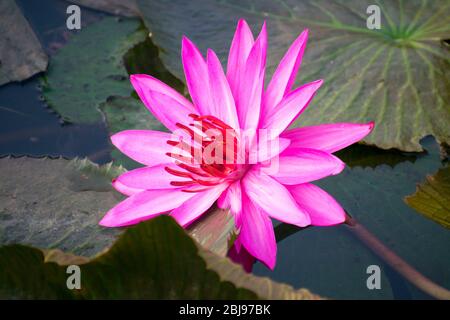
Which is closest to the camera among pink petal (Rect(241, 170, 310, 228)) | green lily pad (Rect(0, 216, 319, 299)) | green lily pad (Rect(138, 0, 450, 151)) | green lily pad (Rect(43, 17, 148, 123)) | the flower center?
green lily pad (Rect(0, 216, 319, 299))

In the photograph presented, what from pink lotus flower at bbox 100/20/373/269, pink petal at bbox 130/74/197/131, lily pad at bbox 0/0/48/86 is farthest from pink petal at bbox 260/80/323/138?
lily pad at bbox 0/0/48/86

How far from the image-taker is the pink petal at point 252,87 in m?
1.46

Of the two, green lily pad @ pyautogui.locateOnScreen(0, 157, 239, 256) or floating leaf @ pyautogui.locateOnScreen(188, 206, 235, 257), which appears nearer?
floating leaf @ pyautogui.locateOnScreen(188, 206, 235, 257)

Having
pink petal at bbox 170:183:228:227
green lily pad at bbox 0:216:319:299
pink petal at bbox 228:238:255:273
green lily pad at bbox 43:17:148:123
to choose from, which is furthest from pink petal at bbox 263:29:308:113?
green lily pad at bbox 43:17:148:123

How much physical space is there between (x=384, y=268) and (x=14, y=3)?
6.05ft

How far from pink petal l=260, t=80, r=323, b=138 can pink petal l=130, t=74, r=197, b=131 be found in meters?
0.23

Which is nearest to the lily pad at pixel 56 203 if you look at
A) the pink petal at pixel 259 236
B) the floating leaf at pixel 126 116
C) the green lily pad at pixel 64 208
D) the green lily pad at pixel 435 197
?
the green lily pad at pixel 64 208

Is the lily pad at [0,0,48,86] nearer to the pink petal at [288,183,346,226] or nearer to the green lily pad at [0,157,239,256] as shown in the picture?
the green lily pad at [0,157,239,256]

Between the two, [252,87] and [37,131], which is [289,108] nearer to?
[252,87]

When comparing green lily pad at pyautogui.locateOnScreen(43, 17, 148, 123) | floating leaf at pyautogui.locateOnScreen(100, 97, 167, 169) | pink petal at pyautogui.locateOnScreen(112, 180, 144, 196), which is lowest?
pink petal at pyautogui.locateOnScreen(112, 180, 144, 196)

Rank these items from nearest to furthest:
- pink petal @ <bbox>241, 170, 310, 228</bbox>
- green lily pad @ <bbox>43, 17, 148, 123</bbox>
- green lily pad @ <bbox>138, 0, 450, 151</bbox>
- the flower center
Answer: pink petal @ <bbox>241, 170, 310, 228</bbox>
the flower center
green lily pad @ <bbox>138, 0, 450, 151</bbox>
green lily pad @ <bbox>43, 17, 148, 123</bbox>

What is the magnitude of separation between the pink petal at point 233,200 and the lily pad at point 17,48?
1216 millimetres

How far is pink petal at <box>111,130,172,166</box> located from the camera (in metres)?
1.58

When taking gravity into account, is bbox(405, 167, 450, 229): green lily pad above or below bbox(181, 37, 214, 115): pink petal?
below
